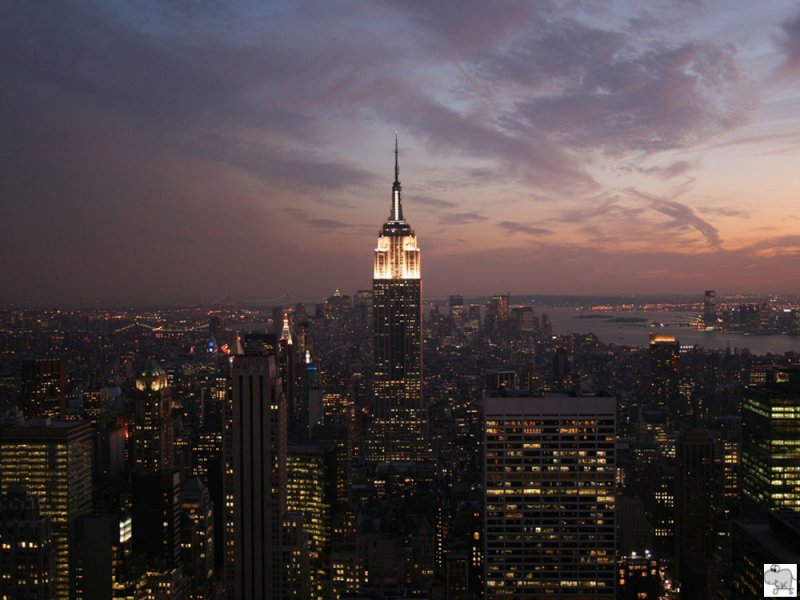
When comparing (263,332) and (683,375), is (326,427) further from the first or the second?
(683,375)

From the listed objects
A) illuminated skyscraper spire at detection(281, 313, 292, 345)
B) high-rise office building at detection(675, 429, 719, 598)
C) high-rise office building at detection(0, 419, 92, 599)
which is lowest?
high-rise office building at detection(675, 429, 719, 598)

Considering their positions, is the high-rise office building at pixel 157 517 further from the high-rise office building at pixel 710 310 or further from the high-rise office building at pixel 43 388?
the high-rise office building at pixel 710 310

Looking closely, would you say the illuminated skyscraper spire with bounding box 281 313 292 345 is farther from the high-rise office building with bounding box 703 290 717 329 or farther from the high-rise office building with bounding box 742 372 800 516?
the high-rise office building with bounding box 742 372 800 516

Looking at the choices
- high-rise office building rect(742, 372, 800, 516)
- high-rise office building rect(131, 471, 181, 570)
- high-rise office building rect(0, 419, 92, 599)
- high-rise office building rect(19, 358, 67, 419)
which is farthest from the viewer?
high-rise office building rect(0, 419, 92, 599)

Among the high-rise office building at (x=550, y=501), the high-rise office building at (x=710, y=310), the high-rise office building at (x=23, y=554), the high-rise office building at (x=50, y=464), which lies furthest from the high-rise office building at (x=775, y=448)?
the high-rise office building at (x=50, y=464)

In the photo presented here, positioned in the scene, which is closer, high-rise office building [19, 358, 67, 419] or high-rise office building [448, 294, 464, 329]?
high-rise office building [19, 358, 67, 419]

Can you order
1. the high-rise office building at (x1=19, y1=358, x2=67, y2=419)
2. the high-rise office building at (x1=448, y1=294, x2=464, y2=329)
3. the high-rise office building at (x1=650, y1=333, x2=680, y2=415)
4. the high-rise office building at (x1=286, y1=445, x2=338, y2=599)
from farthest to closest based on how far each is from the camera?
the high-rise office building at (x1=448, y1=294, x2=464, y2=329), the high-rise office building at (x1=650, y1=333, x2=680, y2=415), the high-rise office building at (x1=286, y1=445, x2=338, y2=599), the high-rise office building at (x1=19, y1=358, x2=67, y2=419)

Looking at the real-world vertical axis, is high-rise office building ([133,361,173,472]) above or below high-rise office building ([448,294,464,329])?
below

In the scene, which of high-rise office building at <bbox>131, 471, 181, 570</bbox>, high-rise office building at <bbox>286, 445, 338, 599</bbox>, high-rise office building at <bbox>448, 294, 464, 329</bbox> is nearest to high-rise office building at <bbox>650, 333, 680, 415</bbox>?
high-rise office building at <bbox>448, 294, 464, 329</bbox>
